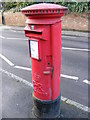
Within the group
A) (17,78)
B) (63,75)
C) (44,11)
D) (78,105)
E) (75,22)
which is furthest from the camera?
(75,22)

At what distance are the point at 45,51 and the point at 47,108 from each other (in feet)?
3.42

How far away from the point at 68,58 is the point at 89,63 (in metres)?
0.92

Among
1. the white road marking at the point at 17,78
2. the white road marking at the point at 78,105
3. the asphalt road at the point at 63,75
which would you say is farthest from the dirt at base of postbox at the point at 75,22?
the white road marking at the point at 78,105

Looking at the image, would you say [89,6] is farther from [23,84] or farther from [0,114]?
[0,114]

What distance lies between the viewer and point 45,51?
2.44 meters

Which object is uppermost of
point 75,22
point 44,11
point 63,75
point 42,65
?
point 44,11

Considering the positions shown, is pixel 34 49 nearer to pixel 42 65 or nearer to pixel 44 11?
pixel 42 65

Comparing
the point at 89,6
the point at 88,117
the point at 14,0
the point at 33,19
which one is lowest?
the point at 88,117

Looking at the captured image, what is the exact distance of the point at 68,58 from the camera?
20.1 feet

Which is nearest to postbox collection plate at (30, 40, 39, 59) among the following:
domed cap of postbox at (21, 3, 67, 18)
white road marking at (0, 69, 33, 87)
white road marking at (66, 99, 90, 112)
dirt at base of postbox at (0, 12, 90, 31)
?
domed cap of postbox at (21, 3, 67, 18)

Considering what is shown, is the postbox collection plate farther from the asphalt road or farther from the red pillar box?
the asphalt road

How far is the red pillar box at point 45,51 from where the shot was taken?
2.29 meters

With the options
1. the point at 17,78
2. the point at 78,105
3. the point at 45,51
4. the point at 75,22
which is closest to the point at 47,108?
the point at 78,105

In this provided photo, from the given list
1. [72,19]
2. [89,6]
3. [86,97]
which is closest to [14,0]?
[72,19]
